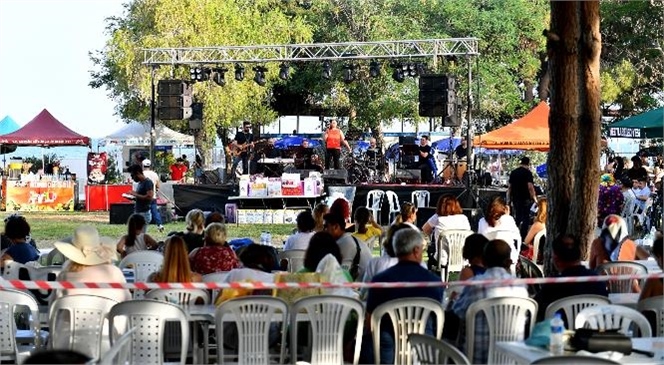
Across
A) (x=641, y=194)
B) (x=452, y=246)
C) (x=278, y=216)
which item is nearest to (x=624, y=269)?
(x=452, y=246)

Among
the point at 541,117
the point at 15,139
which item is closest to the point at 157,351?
the point at 541,117

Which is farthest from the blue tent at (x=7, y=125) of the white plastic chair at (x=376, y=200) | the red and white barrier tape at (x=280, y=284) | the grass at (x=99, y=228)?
the red and white barrier tape at (x=280, y=284)

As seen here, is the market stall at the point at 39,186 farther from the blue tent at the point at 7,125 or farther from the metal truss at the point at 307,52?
the blue tent at the point at 7,125

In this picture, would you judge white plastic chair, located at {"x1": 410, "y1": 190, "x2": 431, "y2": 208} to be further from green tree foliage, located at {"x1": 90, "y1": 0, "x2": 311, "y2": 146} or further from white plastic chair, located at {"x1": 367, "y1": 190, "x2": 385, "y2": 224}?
green tree foliage, located at {"x1": 90, "y1": 0, "x2": 311, "y2": 146}

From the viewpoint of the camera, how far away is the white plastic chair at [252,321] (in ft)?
24.5

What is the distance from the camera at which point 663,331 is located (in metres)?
7.69

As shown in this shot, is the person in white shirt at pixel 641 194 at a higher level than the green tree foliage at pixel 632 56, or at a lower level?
lower

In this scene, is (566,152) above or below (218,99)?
below

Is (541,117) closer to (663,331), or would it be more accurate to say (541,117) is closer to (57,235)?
(57,235)

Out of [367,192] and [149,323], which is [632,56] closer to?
[367,192]

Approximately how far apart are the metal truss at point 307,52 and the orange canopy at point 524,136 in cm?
200

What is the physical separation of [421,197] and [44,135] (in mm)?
13439

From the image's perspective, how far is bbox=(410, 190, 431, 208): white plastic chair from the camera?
24.8 metres

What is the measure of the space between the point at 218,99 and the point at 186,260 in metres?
32.3
